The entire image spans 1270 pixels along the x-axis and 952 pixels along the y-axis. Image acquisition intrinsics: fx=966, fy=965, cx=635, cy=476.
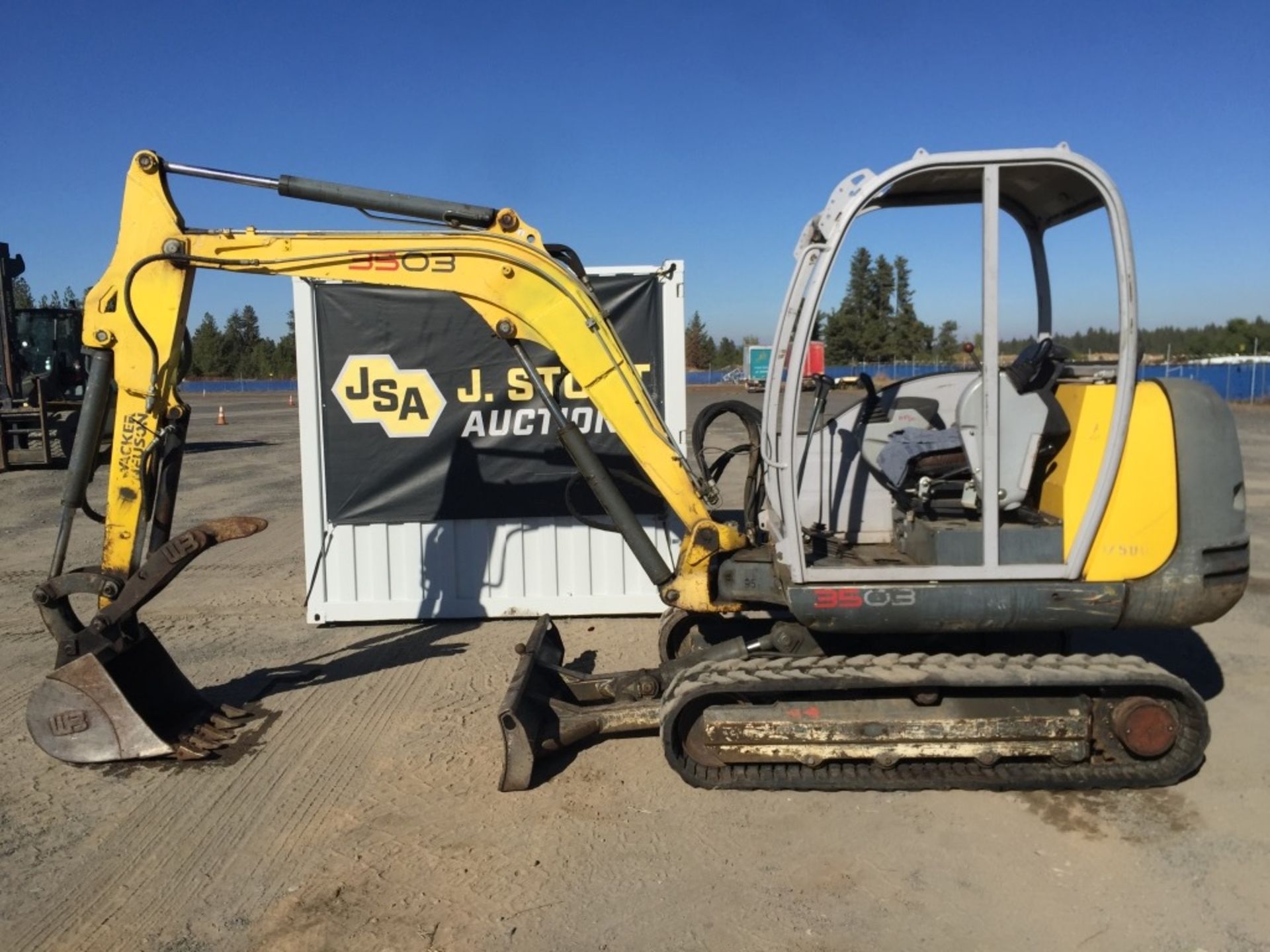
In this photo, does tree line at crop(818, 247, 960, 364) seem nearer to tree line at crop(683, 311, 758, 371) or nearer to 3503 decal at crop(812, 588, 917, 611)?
3503 decal at crop(812, 588, 917, 611)

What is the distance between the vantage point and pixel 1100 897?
140 inches

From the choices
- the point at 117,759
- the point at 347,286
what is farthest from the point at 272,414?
the point at 117,759

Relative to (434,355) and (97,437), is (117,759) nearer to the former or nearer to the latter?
(97,437)

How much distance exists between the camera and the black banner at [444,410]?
7.20m

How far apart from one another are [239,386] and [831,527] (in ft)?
232

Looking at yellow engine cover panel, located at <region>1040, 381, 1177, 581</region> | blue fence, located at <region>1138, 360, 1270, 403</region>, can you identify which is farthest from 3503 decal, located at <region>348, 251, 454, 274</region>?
blue fence, located at <region>1138, 360, 1270, 403</region>

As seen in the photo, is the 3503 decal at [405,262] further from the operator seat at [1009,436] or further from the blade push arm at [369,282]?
the operator seat at [1009,436]

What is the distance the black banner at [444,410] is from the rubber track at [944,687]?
10.0 ft

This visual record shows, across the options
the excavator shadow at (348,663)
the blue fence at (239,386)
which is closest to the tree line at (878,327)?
the excavator shadow at (348,663)

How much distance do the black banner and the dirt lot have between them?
1892 millimetres

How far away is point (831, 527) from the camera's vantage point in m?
5.52

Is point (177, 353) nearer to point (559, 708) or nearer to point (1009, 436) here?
point (559, 708)

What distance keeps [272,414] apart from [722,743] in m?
34.3

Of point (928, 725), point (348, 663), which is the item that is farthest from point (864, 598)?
point (348, 663)
